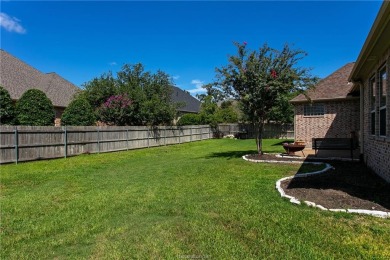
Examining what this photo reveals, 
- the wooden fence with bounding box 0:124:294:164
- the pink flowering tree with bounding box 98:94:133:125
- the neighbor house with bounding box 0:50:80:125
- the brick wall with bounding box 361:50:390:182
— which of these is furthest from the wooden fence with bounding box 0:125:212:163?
the brick wall with bounding box 361:50:390:182

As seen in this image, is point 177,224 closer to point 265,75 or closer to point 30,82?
point 265,75

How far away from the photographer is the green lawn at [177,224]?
11.3ft

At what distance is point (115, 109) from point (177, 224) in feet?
56.2

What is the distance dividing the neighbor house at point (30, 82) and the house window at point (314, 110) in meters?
16.7

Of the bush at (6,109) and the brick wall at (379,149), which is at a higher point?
the bush at (6,109)

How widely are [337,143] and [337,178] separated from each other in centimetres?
445

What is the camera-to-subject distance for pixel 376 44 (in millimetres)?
6383

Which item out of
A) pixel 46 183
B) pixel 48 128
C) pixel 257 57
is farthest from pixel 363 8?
pixel 48 128

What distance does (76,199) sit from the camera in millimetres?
6152

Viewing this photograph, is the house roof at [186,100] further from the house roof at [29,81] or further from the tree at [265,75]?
the tree at [265,75]

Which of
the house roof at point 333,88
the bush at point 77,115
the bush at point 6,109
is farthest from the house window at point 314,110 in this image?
the bush at point 6,109

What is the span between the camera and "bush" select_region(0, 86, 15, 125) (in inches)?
579

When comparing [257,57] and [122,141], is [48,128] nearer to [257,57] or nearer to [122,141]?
[122,141]

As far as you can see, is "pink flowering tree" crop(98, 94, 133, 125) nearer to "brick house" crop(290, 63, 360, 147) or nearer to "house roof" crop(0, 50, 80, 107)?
"house roof" crop(0, 50, 80, 107)
